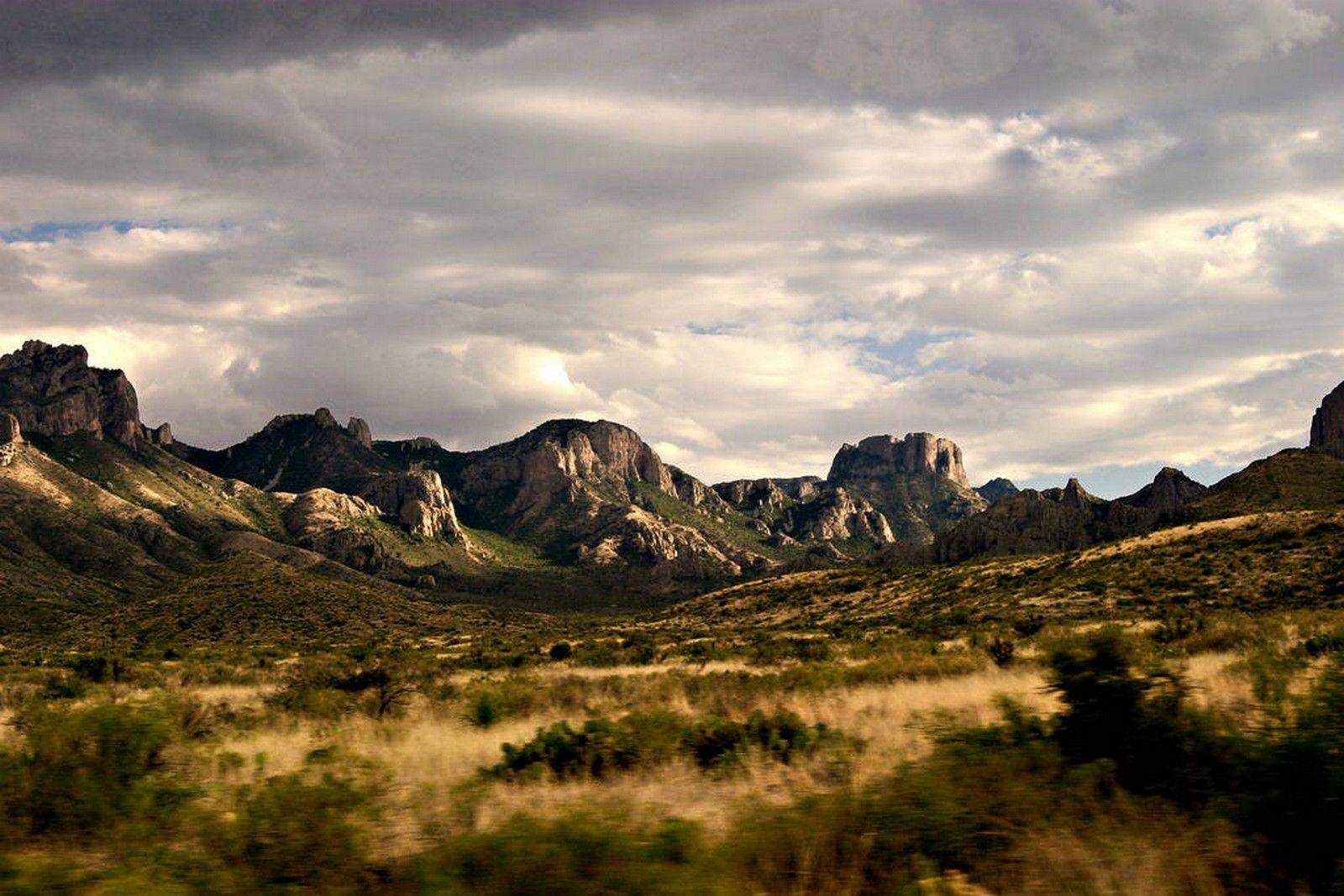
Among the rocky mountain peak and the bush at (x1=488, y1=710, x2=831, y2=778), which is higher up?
the rocky mountain peak

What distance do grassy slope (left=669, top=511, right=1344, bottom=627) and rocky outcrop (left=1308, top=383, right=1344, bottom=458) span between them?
121 m

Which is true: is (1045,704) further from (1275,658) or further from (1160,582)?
(1160,582)

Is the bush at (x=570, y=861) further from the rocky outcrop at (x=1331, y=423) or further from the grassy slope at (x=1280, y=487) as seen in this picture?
the rocky outcrop at (x=1331, y=423)

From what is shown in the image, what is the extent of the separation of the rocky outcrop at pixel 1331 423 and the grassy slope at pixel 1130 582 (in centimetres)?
12134

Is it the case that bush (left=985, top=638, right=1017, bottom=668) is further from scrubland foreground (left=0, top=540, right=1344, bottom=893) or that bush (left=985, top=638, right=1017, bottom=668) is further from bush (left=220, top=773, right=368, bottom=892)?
bush (left=220, top=773, right=368, bottom=892)

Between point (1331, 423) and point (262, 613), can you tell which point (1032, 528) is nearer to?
point (1331, 423)

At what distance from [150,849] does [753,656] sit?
3368 cm

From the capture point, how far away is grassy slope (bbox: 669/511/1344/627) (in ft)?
182

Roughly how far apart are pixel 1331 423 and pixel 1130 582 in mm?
155721

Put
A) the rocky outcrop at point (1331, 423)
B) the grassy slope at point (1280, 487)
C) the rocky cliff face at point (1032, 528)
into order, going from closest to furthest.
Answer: the grassy slope at point (1280, 487) → the rocky cliff face at point (1032, 528) → the rocky outcrop at point (1331, 423)

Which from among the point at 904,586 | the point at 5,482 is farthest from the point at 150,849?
the point at 5,482

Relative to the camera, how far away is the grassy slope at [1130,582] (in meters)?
55.6

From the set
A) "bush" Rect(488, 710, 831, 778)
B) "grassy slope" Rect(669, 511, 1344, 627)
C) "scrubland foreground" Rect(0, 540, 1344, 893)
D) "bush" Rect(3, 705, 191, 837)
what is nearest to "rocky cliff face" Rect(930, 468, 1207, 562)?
"grassy slope" Rect(669, 511, 1344, 627)

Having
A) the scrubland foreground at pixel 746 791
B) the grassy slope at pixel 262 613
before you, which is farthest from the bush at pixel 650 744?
the grassy slope at pixel 262 613
